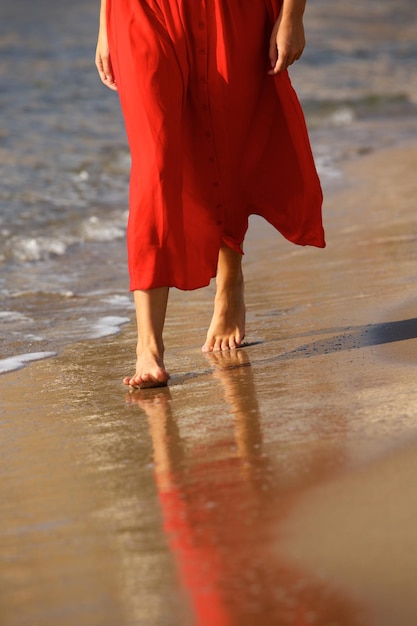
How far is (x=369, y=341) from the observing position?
3.02 metres

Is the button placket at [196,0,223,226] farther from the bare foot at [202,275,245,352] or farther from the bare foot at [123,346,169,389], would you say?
the bare foot at [123,346,169,389]

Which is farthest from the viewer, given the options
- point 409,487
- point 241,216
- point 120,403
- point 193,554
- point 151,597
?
point 241,216

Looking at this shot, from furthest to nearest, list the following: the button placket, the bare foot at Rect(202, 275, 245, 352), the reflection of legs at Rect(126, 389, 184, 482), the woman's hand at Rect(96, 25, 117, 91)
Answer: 1. the bare foot at Rect(202, 275, 245, 352)
2. the woman's hand at Rect(96, 25, 117, 91)
3. the button placket
4. the reflection of legs at Rect(126, 389, 184, 482)

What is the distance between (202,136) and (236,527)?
1.49 m

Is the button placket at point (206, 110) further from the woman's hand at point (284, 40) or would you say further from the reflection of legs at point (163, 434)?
the reflection of legs at point (163, 434)

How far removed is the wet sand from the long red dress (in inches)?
12.8

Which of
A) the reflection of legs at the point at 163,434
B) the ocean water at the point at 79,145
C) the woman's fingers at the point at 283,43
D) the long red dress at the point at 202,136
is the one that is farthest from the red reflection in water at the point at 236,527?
the ocean water at the point at 79,145

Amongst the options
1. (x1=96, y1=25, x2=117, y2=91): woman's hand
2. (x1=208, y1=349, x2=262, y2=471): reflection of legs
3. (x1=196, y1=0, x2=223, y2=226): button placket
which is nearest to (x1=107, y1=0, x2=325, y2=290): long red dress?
(x1=196, y1=0, x2=223, y2=226): button placket

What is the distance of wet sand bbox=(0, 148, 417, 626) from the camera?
61.6 inches

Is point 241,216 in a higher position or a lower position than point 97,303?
higher

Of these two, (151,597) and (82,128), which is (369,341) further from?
(82,128)

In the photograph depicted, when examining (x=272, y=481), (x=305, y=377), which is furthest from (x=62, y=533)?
(x=305, y=377)

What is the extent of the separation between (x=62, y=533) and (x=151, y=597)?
32 centimetres

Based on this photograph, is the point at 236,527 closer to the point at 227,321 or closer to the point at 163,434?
the point at 163,434
